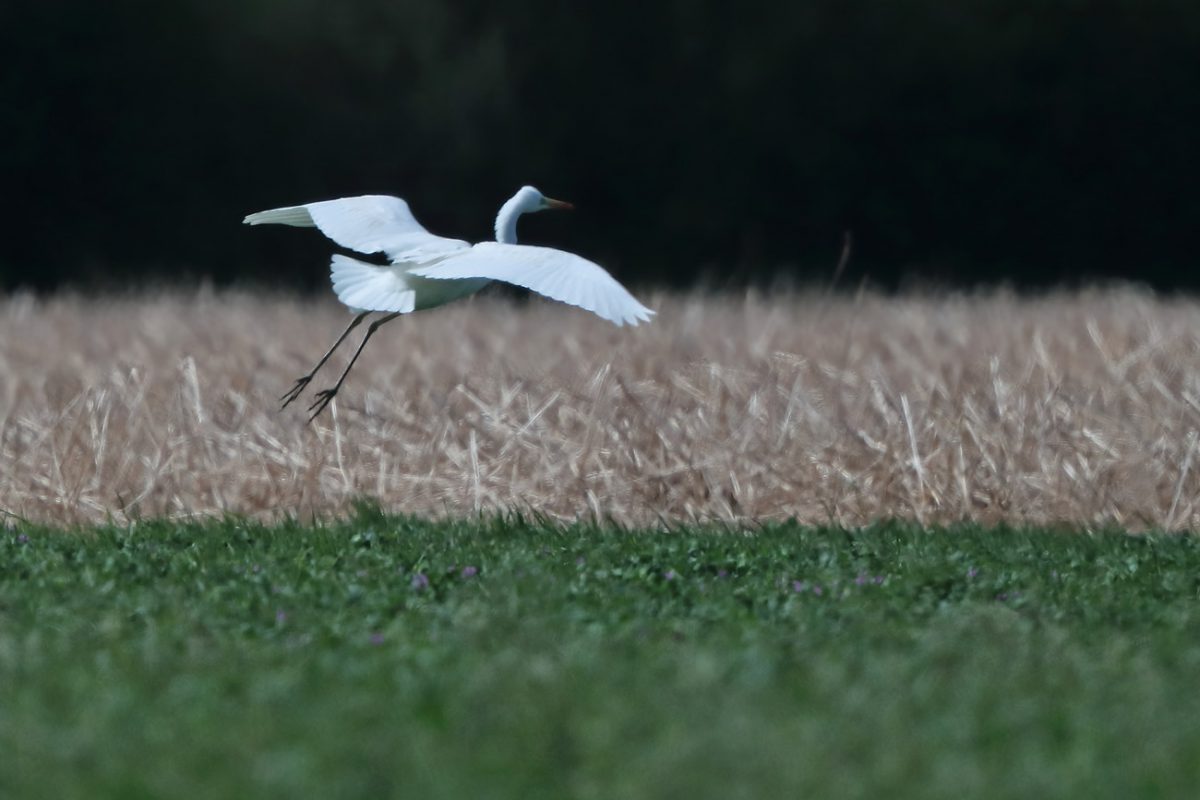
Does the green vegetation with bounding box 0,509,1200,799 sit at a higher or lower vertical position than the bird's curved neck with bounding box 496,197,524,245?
lower

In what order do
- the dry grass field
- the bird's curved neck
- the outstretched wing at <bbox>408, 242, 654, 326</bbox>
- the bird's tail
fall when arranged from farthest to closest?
the dry grass field → the bird's curved neck → the bird's tail → the outstretched wing at <bbox>408, 242, 654, 326</bbox>

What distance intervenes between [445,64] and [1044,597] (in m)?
18.9

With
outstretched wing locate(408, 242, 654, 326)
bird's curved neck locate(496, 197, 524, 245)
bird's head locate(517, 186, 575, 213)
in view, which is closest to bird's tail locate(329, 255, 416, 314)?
outstretched wing locate(408, 242, 654, 326)

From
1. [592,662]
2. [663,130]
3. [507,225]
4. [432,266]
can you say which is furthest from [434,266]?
[663,130]

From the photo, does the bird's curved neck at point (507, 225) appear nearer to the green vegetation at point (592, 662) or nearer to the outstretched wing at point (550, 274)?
the outstretched wing at point (550, 274)

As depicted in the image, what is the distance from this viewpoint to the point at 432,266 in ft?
24.2

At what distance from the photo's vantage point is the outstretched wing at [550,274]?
22.1 ft

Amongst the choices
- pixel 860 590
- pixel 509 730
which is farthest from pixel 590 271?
pixel 509 730

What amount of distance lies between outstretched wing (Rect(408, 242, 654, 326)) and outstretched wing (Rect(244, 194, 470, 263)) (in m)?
0.26

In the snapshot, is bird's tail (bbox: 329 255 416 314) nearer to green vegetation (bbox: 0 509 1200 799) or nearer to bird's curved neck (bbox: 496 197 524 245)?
bird's curved neck (bbox: 496 197 524 245)

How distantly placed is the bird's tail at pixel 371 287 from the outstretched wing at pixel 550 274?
5.0 inches

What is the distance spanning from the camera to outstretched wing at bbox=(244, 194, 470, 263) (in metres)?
7.83

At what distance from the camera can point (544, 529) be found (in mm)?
8547

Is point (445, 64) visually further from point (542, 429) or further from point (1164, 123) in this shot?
point (542, 429)
